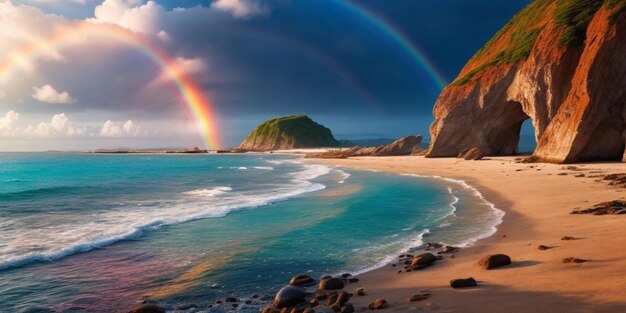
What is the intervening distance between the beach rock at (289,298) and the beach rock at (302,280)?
1.03 meters

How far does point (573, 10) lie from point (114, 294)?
5128cm

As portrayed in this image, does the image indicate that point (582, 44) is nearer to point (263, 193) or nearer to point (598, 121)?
point (598, 121)

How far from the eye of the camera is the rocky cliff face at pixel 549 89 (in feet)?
111

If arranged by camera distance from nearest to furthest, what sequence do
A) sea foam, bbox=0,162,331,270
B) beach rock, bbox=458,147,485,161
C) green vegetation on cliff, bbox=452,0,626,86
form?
sea foam, bbox=0,162,331,270 < green vegetation on cliff, bbox=452,0,626,86 < beach rock, bbox=458,147,485,161

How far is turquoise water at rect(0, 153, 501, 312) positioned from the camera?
9367mm

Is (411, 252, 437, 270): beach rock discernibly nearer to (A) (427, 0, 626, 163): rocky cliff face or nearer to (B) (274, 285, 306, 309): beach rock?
(B) (274, 285, 306, 309): beach rock

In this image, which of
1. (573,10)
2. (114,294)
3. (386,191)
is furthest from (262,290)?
(573,10)

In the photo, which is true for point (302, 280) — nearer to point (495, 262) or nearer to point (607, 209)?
point (495, 262)

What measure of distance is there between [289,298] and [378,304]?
5.67ft

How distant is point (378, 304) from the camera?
724 cm

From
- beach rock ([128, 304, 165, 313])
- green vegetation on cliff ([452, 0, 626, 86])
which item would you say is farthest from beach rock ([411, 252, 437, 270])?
green vegetation on cliff ([452, 0, 626, 86])

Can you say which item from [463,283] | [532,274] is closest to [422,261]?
[463,283]

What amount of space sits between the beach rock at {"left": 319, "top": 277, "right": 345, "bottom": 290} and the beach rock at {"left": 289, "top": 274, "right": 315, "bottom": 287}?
0.49 metres

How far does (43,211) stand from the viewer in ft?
73.8
